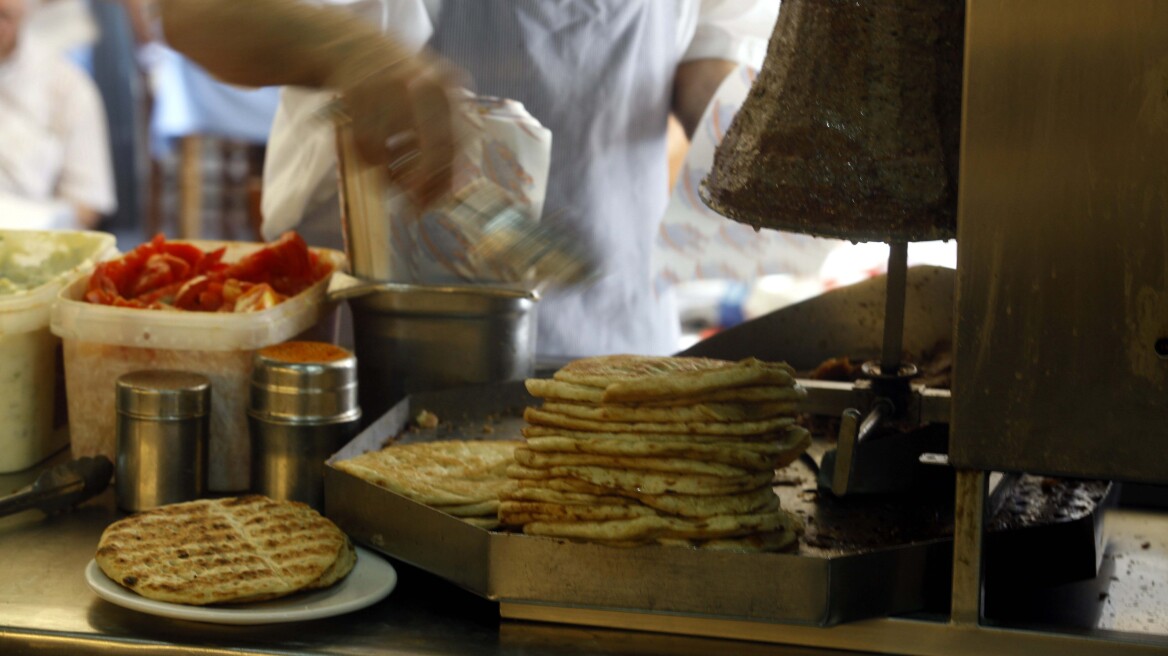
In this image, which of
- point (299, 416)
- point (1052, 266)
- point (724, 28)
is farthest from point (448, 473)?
point (724, 28)

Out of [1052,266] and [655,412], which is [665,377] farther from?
[1052,266]

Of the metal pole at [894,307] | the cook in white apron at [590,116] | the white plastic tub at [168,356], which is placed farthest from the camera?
the cook in white apron at [590,116]

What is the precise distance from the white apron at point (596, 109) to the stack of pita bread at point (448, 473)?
1.24 metres

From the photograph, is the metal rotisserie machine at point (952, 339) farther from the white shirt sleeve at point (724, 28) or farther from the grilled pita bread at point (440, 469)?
the white shirt sleeve at point (724, 28)

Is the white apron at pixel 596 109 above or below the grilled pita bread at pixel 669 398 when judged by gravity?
above

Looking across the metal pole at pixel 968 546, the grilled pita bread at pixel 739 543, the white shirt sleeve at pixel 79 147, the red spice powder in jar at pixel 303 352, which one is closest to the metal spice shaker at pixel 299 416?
the red spice powder in jar at pixel 303 352

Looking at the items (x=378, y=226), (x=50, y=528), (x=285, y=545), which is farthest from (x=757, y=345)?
(x=50, y=528)

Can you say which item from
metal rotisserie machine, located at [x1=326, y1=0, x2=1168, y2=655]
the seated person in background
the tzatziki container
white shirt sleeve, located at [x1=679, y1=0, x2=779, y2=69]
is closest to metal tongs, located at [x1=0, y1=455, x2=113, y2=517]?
the tzatziki container

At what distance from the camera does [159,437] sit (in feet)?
5.36

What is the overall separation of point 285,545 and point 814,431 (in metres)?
0.83

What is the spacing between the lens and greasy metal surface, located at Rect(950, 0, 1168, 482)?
1.09 metres

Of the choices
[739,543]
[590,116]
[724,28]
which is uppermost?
[724,28]

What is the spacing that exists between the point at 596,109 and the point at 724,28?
0.41 meters

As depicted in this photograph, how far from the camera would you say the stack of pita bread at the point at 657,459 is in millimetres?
1245
